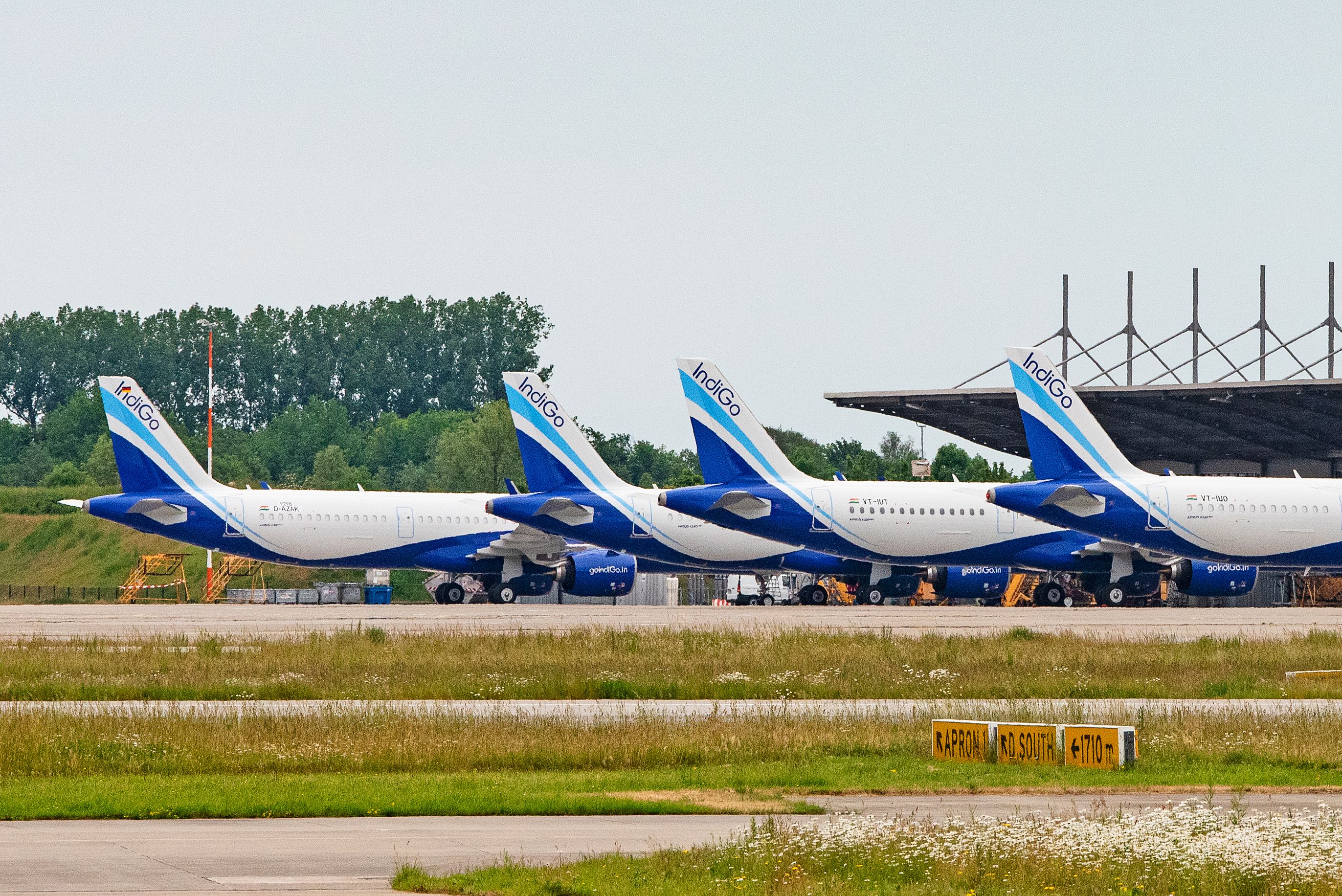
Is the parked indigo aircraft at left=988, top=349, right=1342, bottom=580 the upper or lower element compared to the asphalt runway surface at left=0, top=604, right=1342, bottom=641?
upper

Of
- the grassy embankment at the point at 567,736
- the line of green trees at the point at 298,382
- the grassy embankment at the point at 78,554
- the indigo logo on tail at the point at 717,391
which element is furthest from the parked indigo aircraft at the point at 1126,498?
the line of green trees at the point at 298,382

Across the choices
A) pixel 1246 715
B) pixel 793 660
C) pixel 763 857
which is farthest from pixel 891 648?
pixel 763 857

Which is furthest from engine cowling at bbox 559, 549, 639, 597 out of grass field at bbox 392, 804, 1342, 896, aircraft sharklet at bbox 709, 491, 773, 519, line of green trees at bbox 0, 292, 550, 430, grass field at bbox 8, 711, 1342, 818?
line of green trees at bbox 0, 292, 550, 430

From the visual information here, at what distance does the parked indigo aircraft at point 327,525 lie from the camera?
58031 mm

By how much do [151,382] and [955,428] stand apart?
92203 mm

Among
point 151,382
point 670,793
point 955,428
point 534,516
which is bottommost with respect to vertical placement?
point 670,793

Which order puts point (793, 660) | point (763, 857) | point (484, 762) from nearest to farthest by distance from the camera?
point (763, 857)
point (484, 762)
point (793, 660)

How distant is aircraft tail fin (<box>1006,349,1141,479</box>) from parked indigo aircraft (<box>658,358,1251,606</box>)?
7.73 feet

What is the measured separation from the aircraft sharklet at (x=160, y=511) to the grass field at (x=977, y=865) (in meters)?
48.0

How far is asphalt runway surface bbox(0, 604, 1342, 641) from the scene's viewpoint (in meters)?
41.5

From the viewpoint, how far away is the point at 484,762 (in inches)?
732

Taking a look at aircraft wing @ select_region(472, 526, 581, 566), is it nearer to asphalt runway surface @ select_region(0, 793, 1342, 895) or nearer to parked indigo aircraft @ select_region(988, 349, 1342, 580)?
parked indigo aircraft @ select_region(988, 349, 1342, 580)

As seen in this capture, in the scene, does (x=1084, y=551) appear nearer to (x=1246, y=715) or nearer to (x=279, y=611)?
(x=279, y=611)

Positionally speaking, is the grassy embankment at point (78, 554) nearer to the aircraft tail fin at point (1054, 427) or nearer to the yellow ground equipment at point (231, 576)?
the yellow ground equipment at point (231, 576)
